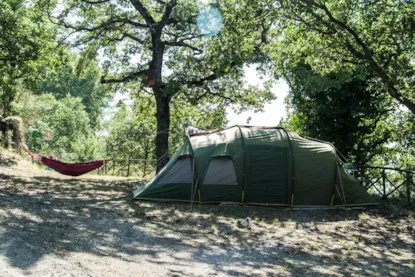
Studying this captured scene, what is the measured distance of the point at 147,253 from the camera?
5379mm

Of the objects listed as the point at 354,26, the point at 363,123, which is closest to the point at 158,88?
the point at 354,26

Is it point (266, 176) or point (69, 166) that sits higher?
point (266, 176)

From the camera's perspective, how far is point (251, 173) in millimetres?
9648

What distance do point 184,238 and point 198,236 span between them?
327mm

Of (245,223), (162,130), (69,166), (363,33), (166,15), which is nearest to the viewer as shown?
(245,223)

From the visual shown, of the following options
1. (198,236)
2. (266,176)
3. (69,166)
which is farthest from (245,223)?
(69,166)

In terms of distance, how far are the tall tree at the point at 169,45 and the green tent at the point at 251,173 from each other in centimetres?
400

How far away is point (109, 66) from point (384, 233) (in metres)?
12.3

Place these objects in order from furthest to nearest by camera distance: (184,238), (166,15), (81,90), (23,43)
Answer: (81,90) < (166,15) < (23,43) < (184,238)

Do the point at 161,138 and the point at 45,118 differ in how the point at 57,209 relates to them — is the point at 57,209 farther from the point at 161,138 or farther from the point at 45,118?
the point at 45,118

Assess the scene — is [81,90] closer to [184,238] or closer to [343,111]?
[343,111]

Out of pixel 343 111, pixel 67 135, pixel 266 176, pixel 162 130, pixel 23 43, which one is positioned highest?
pixel 23 43

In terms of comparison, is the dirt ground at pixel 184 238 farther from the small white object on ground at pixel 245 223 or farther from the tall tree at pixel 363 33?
the tall tree at pixel 363 33

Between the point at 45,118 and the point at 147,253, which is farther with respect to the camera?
the point at 45,118
